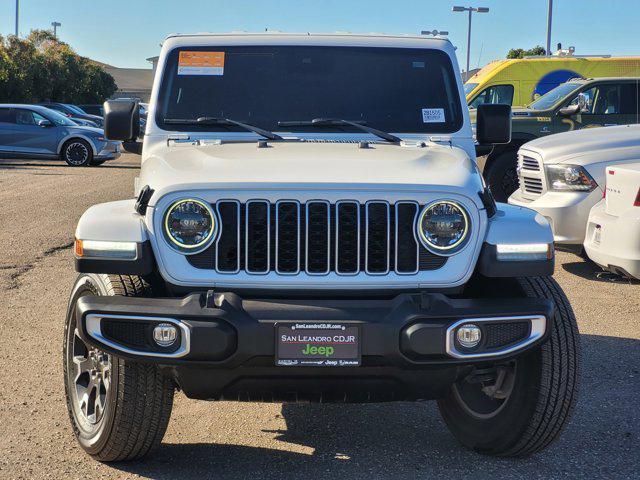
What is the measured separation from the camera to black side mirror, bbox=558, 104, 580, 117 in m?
13.8

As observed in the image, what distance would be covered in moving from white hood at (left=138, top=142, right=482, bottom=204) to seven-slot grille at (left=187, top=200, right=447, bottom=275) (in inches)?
3.4

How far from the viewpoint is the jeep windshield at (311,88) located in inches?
204

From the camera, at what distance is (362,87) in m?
5.29

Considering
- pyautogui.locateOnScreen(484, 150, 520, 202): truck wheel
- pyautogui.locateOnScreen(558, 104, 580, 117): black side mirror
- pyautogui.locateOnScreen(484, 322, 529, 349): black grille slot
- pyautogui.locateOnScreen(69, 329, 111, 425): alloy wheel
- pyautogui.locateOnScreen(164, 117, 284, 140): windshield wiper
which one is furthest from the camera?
pyautogui.locateOnScreen(558, 104, 580, 117): black side mirror

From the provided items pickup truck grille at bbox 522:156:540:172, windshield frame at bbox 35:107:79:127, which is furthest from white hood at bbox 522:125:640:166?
windshield frame at bbox 35:107:79:127

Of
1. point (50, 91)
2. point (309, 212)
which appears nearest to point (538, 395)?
point (309, 212)

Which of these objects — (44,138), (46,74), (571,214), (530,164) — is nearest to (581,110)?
(530,164)

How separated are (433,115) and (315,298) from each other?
175 cm

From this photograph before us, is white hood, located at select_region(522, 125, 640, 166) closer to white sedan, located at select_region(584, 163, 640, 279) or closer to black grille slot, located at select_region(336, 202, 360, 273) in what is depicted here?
white sedan, located at select_region(584, 163, 640, 279)

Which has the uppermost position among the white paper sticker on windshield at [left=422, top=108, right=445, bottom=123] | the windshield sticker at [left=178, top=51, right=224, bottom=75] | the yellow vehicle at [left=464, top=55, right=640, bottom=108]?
the yellow vehicle at [left=464, top=55, right=640, bottom=108]

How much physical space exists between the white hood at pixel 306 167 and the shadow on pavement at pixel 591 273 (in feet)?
15.3

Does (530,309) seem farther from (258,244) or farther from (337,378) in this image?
(258,244)

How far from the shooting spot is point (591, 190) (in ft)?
30.6

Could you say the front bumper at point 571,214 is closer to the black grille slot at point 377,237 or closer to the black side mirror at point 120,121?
the black side mirror at point 120,121
